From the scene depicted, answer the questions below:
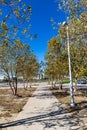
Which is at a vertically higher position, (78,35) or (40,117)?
(78,35)

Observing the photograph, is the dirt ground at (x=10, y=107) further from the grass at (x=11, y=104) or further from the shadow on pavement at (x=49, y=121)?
the shadow on pavement at (x=49, y=121)

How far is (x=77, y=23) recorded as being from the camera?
44.4ft

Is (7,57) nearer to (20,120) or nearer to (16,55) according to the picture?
(16,55)

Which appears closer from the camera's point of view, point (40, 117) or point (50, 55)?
point (40, 117)

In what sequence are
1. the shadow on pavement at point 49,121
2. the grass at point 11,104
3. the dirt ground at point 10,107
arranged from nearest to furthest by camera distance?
1. the shadow on pavement at point 49,121
2. the dirt ground at point 10,107
3. the grass at point 11,104

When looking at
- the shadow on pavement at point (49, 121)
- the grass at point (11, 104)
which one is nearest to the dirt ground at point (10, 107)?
the grass at point (11, 104)

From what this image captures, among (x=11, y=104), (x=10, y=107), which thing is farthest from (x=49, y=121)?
(x=11, y=104)

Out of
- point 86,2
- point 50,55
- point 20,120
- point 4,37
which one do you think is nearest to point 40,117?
point 20,120

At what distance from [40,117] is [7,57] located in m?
18.9

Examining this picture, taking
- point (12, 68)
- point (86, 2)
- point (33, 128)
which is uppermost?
point (86, 2)

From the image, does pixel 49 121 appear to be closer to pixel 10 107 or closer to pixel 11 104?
pixel 10 107

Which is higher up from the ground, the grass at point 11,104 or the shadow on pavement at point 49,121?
the shadow on pavement at point 49,121

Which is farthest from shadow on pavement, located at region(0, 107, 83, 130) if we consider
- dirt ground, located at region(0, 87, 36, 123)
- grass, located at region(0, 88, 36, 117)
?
grass, located at region(0, 88, 36, 117)

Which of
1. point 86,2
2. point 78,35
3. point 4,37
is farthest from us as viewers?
point 78,35
